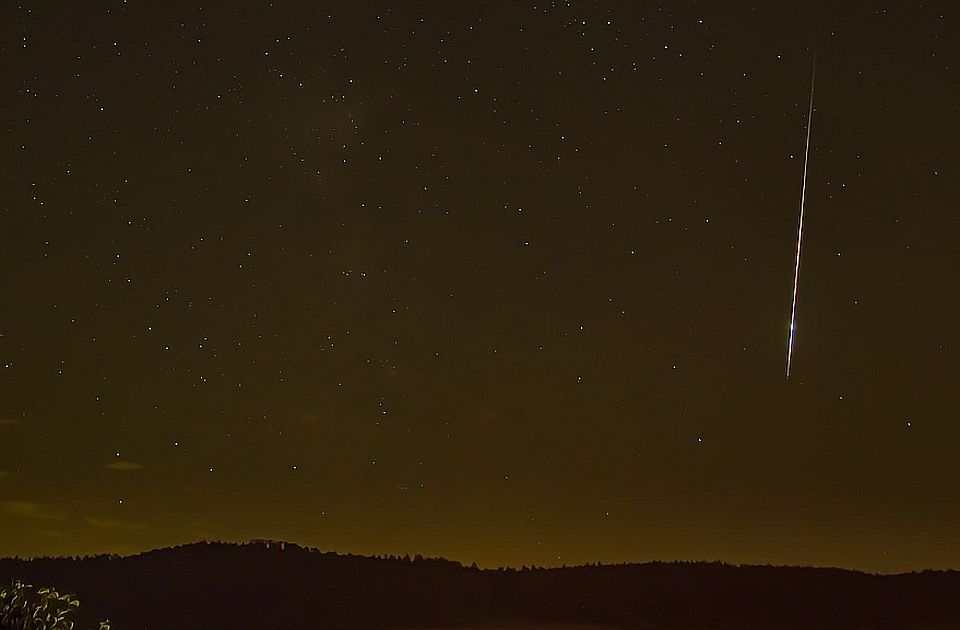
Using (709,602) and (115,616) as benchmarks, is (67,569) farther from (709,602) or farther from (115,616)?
(709,602)

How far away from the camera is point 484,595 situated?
35.6 meters

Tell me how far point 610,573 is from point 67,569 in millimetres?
15510

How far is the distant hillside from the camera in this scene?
33.0 meters

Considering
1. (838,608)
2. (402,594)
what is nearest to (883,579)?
(838,608)

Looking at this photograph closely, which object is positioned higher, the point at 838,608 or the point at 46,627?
the point at 838,608

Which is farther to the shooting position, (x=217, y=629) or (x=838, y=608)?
(x=838, y=608)

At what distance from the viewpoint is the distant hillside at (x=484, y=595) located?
33000mm

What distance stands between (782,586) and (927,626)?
14.2 ft

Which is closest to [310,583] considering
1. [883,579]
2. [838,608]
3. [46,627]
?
[838,608]

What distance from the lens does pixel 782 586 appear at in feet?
123

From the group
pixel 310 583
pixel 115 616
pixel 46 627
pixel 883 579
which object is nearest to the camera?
pixel 46 627

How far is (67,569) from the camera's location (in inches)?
1014

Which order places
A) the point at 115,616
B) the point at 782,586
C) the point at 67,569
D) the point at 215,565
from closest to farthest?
1. the point at 67,569
2. the point at 115,616
3. the point at 215,565
4. the point at 782,586

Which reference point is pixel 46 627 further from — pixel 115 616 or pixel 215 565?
pixel 215 565
